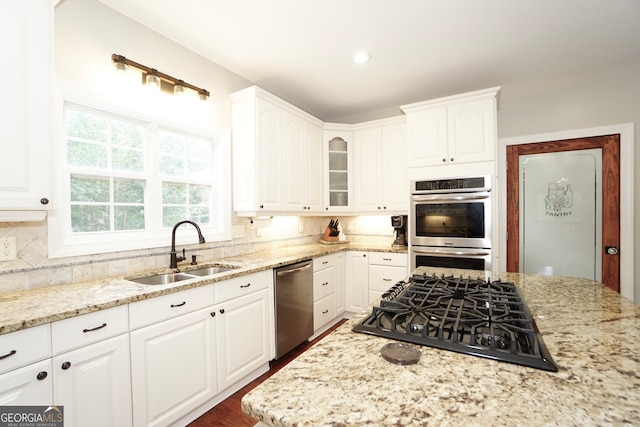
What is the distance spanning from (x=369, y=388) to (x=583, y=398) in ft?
1.40

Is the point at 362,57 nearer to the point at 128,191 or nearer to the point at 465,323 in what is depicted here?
the point at 128,191

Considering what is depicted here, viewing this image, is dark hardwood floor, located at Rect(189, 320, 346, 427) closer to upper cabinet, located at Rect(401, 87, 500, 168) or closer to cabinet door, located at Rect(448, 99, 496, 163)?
upper cabinet, located at Rect(401, 87, 500, 168)

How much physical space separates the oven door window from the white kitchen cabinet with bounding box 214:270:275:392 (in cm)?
174

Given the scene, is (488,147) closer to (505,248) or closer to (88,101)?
(505,248)

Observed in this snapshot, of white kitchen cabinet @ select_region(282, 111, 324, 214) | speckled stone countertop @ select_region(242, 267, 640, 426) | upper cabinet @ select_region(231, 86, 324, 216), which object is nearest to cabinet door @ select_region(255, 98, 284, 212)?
upper cabinet @ select_region(231, 86, 324, 216)

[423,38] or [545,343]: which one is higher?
[423,38]

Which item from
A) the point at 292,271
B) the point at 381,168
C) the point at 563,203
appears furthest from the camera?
the point at 381,168

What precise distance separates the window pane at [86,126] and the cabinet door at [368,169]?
8.72ft

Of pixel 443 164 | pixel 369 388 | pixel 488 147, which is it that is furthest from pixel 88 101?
pixel 488 147

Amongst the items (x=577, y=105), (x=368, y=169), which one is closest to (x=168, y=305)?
(x=368, y=169)

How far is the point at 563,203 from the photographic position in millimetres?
3043

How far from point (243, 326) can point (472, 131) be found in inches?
110

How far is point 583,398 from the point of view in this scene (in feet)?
1.93

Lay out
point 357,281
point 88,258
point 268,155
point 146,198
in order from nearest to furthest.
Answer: point 88,258 < point 146,198 < point 268,155 < point 357,281
